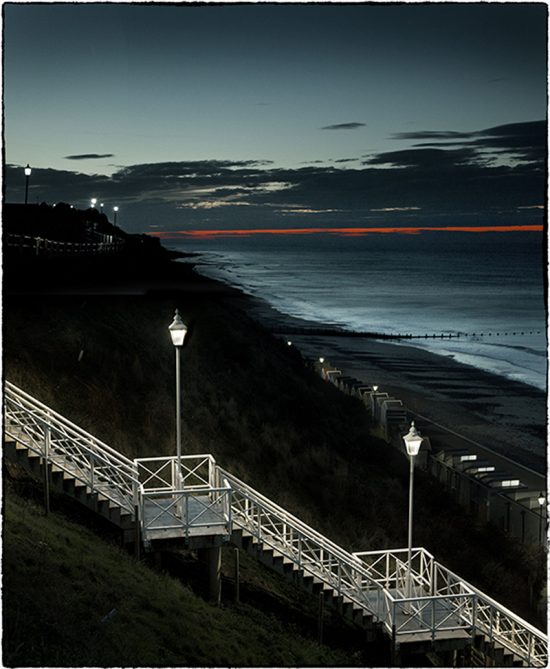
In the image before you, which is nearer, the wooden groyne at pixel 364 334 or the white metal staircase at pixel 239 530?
the white metal staircase at pixel 239 530

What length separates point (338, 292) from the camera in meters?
65.6

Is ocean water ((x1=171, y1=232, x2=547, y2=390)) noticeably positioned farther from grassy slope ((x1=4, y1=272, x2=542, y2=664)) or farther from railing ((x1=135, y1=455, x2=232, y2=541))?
railing ((x1=135, y1=455, x2=232, y2=541))

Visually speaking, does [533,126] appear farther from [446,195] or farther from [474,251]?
[474,251]

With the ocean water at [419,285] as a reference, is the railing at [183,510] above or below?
below

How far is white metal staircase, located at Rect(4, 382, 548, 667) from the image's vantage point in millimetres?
15750

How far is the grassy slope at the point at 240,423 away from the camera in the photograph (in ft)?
75.8

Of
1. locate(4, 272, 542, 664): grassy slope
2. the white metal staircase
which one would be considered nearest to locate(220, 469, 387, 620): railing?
the white metal staircase

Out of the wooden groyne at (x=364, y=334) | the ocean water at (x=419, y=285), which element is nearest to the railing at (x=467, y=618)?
the ocean water at (x=419, y=285)

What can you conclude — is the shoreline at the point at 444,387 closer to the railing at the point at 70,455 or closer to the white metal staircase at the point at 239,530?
the white metal staircase at the point at 239,530

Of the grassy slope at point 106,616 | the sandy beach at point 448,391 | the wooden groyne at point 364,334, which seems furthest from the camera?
A: the wooden groyne at point 364,334

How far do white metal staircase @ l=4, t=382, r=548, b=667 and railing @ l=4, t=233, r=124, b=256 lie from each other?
46.3 feet

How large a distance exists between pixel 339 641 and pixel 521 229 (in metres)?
11.9

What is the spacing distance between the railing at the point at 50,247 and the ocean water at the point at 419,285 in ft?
10.7

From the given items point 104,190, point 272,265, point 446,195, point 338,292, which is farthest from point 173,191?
point 338,292
